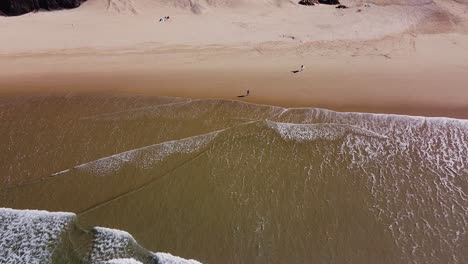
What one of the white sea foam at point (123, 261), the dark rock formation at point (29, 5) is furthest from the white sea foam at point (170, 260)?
the dark rock formation at point (29, 5)

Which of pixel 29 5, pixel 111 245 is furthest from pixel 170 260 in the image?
pixel 29 5

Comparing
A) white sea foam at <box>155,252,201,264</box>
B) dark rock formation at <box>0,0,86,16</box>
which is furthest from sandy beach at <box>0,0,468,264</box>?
dark rock formation at <box>0,0,86,16</box>

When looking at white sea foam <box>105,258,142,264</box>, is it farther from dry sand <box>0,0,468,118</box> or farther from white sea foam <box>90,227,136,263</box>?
dry sand <box>0,0,468,118</box>

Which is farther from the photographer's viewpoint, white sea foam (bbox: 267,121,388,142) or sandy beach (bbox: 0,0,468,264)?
white sea foam (bbox: 267,121,388,142)

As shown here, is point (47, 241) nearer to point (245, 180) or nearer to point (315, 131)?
point (245, 180)

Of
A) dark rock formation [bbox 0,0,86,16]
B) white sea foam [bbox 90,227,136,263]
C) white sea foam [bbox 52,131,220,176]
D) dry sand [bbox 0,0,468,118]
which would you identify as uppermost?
dark rock formation [bbox 0,0,86,16]

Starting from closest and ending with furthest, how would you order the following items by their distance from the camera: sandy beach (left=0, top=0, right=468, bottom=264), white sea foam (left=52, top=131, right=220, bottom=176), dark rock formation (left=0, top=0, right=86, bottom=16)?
sandy beach (left=0, top=0, right=468, bottom=264)
white sea foam (left=52, top=131, right=220, bottom=176)
dark rock formation (left=0, top=0, right=86, bottom=16)

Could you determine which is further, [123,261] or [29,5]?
[29,5]

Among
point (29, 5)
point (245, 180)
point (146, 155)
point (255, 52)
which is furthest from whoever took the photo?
point (29, 5)
